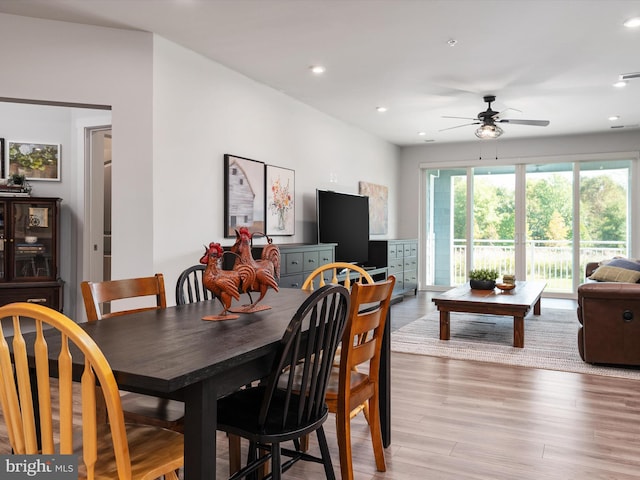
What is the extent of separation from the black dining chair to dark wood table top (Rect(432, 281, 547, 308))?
10.6ft

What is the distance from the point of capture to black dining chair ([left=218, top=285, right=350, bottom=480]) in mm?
1626

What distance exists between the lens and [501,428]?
2.83m

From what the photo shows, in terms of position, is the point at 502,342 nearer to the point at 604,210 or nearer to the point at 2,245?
the point at 604,210

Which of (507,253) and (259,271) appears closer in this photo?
(259,271)

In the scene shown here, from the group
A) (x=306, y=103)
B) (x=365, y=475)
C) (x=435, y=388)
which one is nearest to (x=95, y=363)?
(x=365, y=475)

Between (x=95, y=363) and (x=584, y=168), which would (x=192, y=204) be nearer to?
(x=95, y=363)

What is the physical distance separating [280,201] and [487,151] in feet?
15.7

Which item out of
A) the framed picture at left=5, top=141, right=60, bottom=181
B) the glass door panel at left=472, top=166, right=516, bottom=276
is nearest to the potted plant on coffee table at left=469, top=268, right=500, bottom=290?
the glass door panel at left=472, top=166, right=516, bottom=276

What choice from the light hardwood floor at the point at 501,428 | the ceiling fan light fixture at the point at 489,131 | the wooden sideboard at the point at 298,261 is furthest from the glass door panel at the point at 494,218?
the light hardwood floor at the point at 501,428

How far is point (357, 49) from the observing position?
14.2ft

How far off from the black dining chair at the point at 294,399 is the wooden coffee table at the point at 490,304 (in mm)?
3227

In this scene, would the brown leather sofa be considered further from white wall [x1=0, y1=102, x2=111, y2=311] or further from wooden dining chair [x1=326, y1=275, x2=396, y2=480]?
white wall [x1=0, y1=102, x2=111, y2=311]

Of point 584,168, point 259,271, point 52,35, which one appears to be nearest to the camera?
point 259,271

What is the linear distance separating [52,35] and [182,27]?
0.95 meters
